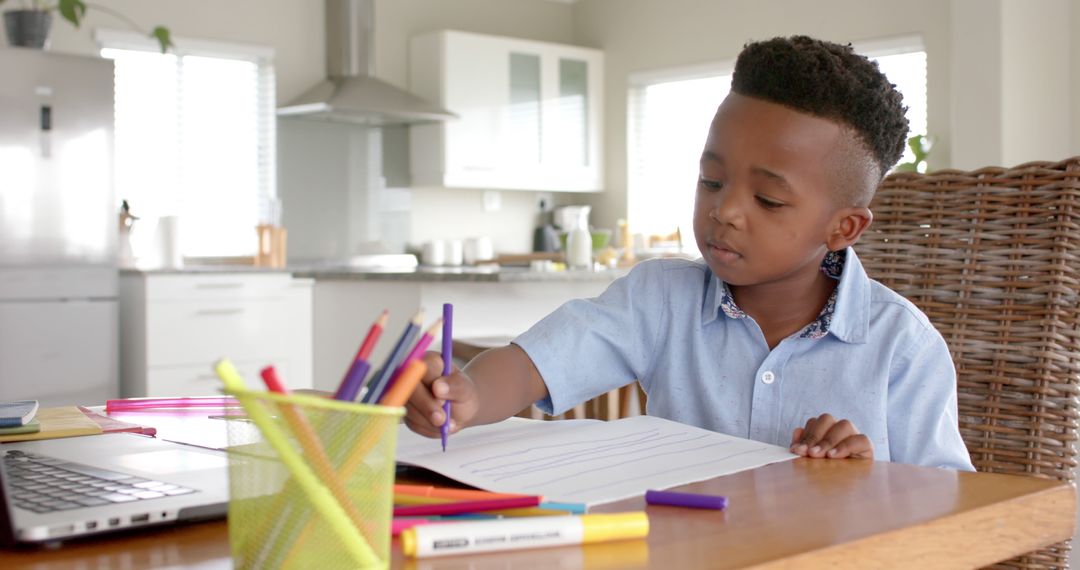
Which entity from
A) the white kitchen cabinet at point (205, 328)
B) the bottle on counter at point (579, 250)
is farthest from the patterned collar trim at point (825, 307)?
the white kitchen cabinet at point (205, 328)

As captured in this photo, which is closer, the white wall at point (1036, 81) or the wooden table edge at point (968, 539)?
the wooden table edge at point (968, 539)

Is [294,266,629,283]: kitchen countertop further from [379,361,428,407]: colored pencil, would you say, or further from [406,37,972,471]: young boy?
[379,361,428,407]: colored pencil

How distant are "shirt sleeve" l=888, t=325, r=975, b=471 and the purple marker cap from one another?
0.55 metres

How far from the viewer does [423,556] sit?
1.95 feet

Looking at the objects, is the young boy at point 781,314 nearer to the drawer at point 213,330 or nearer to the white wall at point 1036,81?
the drawer at point 213,330

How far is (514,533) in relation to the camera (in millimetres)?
606

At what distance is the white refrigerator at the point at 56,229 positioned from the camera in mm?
4426

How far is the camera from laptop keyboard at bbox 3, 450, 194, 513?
2.26 ft

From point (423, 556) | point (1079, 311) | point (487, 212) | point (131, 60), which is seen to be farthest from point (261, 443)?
point (487, 212)

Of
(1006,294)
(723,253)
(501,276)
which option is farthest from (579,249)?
(723,253)

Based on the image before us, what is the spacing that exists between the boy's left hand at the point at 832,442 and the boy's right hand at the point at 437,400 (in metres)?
0.29

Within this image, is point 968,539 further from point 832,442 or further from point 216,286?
point 216,286

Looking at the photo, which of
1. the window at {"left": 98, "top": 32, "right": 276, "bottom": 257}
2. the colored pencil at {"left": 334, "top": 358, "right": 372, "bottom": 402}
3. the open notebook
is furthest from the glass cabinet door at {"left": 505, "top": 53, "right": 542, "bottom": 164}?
the colored pencil at {"left": 334, "top": 358, "right": 372, "bottom": 402}

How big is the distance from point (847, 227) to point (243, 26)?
16.9 ft
